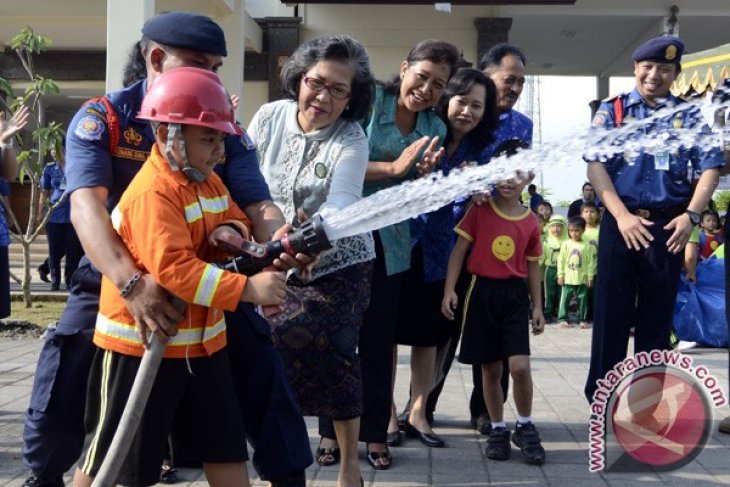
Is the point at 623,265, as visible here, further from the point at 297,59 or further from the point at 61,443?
the point at 61,443

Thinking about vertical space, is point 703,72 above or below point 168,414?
above

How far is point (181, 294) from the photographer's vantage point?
241 cm

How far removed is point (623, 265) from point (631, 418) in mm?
798

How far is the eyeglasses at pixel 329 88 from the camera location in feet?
11.5

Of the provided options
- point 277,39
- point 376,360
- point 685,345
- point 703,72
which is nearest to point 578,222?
point 685,345

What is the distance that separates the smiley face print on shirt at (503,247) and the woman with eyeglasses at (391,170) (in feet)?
1.67

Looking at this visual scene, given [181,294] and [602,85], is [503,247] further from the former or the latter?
[602,85]

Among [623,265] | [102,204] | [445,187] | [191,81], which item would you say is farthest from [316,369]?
[623,265]

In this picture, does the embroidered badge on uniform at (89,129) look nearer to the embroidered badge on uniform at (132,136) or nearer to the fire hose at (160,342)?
the embroidered badge on uniform at (132,136)

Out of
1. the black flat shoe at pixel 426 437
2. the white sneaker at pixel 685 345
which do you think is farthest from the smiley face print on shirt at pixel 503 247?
the white sneaker at pixel 685 345

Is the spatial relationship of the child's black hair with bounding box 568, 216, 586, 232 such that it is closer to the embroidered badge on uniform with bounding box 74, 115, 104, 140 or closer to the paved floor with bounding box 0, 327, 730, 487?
the paved floor with bounding box 0, 327, 730, 487

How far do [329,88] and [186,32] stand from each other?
81cm

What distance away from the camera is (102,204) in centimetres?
267

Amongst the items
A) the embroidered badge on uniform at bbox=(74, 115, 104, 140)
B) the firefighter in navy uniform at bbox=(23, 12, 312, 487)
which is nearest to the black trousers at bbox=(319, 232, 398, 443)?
the firefighter in navy uniform at bbox=(23, 12, 312, 487)
